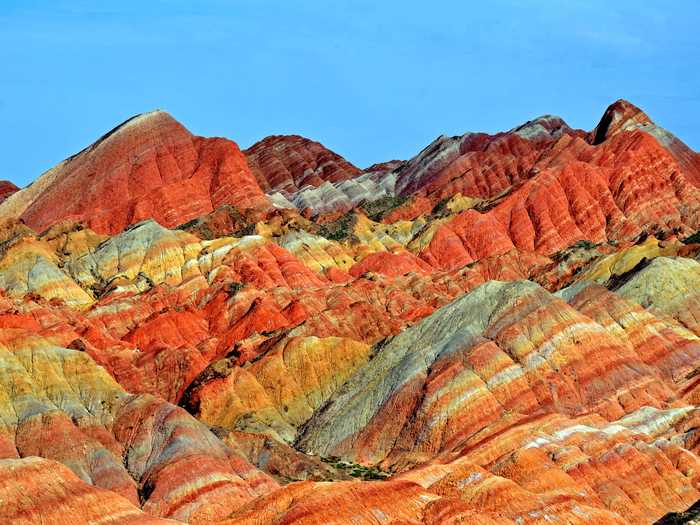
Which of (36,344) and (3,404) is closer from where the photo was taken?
(3,404)

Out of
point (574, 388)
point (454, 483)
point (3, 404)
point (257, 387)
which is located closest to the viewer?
point (454, 483)

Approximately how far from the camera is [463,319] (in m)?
189

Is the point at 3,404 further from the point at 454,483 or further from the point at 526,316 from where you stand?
the point at 526,316

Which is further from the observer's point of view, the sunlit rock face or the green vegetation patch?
the green vegetation patch

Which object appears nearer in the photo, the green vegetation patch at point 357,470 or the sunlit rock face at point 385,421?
the sunlit rock face at point 385,421

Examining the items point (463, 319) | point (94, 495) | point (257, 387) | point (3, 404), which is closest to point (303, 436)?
point (257, 387)

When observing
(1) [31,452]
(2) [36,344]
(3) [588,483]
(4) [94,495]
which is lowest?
(3) [588,483]

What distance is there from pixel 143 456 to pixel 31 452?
10.9m

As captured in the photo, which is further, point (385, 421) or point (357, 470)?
point (385, 421)

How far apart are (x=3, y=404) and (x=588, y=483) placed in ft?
175

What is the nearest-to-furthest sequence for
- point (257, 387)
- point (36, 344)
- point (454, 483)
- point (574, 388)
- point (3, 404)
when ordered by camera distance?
point (454, 483)
point (3, 404)
point (36, 344)
point (574, 388)
point (257, 387)

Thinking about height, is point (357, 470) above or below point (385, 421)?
below

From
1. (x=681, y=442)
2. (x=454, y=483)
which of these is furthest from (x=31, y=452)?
(x=681, y=442)

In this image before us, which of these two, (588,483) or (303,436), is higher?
(303,436)
